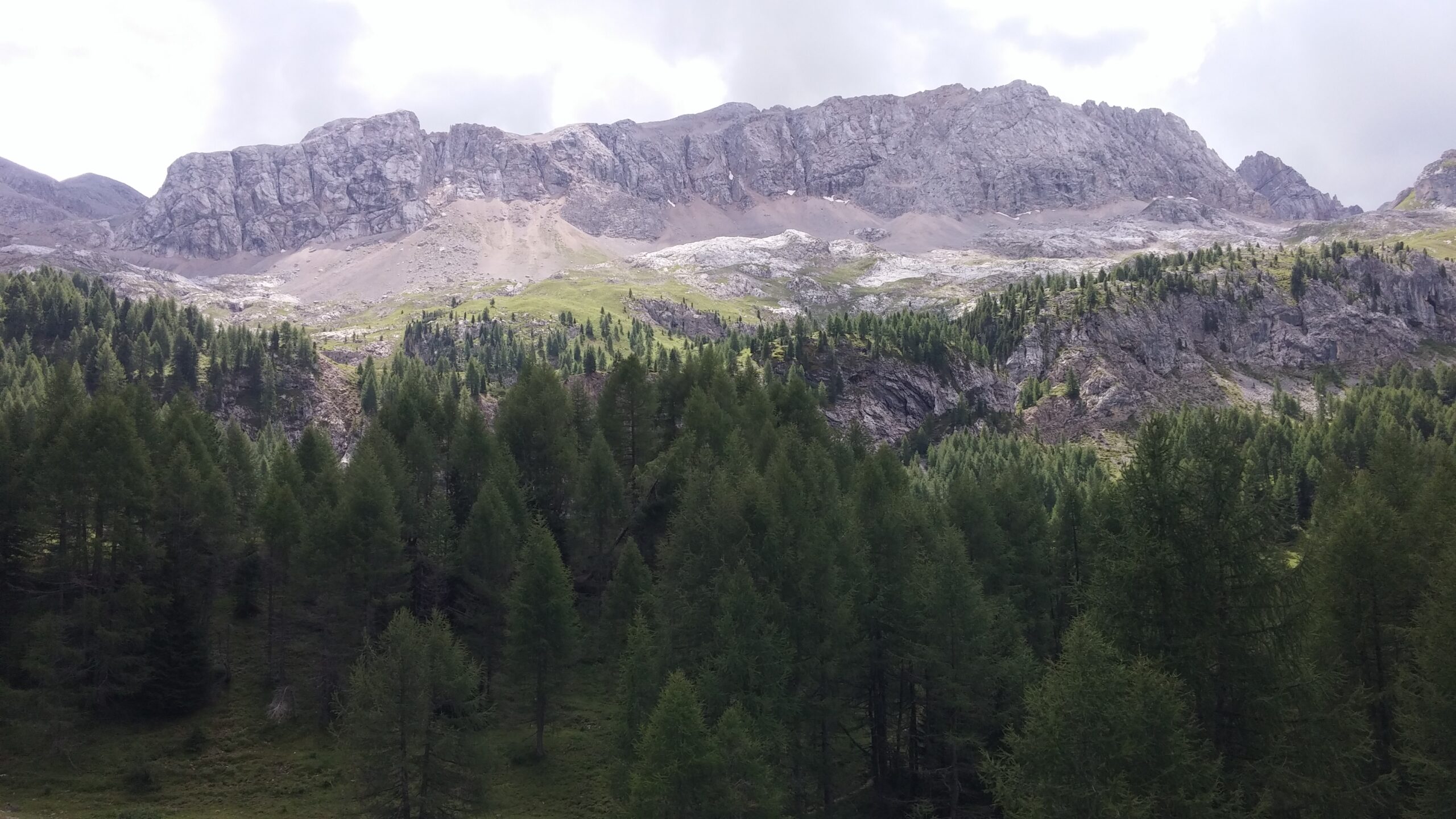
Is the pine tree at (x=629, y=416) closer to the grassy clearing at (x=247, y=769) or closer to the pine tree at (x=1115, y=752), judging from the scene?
the grassy clearing at (x=247, y=769)

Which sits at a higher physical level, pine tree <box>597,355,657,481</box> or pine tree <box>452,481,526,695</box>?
pine tree <box>597,355,657,481</box>

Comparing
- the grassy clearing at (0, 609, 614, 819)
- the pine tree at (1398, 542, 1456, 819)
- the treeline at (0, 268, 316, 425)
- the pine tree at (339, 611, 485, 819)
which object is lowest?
the grassy clearing at (0, 609, 614, 819)

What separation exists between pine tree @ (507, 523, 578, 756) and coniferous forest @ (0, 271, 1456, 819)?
8.8 inches

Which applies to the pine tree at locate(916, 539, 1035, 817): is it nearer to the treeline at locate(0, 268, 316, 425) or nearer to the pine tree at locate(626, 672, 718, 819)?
the pine tree at locate(626, 672, 718, 819)

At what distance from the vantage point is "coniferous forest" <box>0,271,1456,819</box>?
23.0 meters

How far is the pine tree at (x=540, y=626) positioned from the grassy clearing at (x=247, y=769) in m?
1.61

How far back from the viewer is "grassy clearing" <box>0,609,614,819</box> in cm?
3716

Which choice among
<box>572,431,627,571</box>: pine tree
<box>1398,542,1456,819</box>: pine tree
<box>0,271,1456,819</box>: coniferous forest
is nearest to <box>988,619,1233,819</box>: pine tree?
<box>0,271,1456,819</box>: coniferous forest

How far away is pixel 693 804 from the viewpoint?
29875 mm

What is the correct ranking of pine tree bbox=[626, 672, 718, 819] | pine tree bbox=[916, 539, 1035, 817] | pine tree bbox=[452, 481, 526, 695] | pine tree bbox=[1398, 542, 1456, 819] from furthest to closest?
pine tree bbox=[452, 481, 526, 695], pine tree bbox=[916, 539, 1035, 817], pine tree bbox=[626, 672, 718, 819], pine tree bbox=[1398, 542, 1456, 819]

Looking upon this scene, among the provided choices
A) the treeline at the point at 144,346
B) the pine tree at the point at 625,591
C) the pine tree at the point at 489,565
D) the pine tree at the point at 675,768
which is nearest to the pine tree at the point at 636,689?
the pine tree at the point at 675,768

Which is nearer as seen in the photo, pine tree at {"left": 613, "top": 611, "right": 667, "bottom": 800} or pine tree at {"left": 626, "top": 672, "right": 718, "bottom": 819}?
pine tree at {"left": 626, "top": 672, "right": 718, "bottom": 819}

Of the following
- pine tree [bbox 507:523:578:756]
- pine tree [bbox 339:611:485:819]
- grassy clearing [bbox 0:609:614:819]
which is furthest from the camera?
pine tree [bbox 507:523:578:756]

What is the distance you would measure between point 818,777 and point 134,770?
3178 cm
